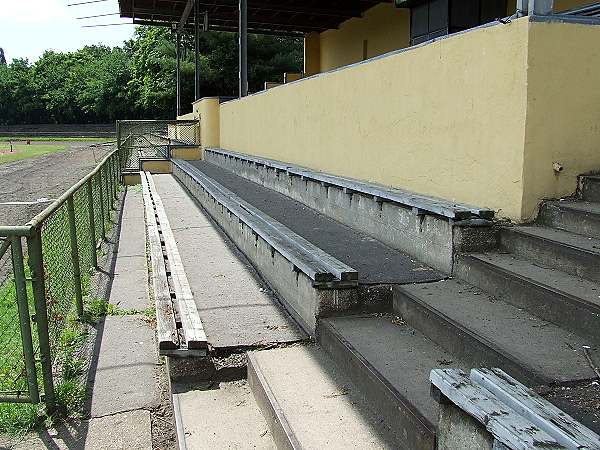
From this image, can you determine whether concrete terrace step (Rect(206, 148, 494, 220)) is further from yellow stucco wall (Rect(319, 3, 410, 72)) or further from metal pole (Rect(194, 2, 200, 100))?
metal pole (Rect(194, 2, 200, 100))

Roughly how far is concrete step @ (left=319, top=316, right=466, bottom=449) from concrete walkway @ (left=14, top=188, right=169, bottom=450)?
1018mm

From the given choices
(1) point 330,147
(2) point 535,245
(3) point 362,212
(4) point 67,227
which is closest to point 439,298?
(2) point 535,245

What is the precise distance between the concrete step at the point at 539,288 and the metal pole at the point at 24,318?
8.35 feet

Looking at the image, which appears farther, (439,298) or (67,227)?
(67,227)

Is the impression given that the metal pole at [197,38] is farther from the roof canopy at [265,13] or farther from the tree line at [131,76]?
the tree line at [131,76]

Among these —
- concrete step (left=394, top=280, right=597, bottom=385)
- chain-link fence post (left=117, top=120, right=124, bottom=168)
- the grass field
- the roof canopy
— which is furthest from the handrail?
the grass field

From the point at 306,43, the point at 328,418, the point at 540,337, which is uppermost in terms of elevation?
the point at 306,43

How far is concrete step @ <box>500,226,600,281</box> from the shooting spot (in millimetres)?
3039

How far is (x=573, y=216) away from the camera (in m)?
3.47

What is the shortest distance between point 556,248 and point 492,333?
2.70ft

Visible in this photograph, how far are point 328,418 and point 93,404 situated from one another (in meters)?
1.61

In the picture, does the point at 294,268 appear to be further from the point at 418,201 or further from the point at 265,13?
the point at 265,13

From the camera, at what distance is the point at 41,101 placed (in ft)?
270

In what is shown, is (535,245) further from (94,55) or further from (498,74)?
(94,55)
